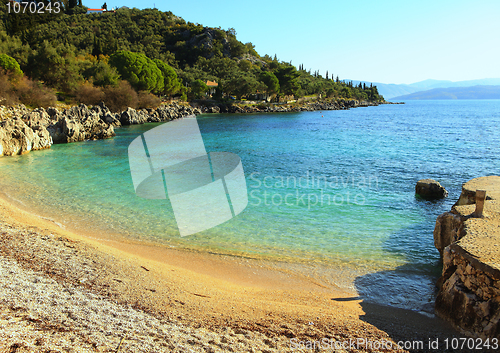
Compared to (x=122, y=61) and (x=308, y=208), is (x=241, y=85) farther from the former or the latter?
(x=308, y=208)

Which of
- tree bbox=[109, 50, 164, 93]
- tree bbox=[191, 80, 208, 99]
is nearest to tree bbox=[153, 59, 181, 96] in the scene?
tree bbox=[191, 80, 208, 99]

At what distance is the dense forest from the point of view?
54.3 metres

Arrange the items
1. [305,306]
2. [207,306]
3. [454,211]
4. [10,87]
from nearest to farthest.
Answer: [207,306]
[305,306]
[454,211]
[10,87]

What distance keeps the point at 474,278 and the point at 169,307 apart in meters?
4.92

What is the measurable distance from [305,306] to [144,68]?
71.9 meters

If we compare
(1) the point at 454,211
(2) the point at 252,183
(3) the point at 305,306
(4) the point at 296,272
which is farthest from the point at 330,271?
(2) the point at 252,183

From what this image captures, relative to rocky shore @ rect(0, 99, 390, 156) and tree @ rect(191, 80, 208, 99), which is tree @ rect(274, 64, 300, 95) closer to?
tree @ rect(191, 80, 208, 99)

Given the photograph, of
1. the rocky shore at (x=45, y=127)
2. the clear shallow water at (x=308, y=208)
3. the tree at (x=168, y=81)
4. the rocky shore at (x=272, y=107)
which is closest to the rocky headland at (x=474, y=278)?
the clear shallow water at (x=308, y=208)

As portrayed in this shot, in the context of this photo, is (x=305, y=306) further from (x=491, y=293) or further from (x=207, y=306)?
(x=491, y=293)

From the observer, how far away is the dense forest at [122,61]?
54.3m

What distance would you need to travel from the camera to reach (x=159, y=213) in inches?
480

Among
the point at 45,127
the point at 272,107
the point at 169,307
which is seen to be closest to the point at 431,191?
the point at 169,307

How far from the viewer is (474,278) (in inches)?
192

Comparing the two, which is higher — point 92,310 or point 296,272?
point 92,310
